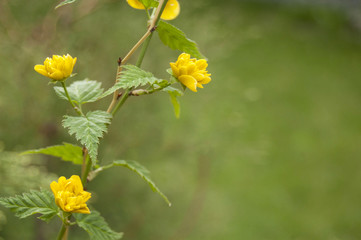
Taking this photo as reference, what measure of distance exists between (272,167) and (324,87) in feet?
5.24

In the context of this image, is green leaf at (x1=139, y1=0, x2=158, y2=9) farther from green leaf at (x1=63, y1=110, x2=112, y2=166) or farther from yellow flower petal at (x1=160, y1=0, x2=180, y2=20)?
green leaf at (x1=63, y1=110, x2=112, y2=166)

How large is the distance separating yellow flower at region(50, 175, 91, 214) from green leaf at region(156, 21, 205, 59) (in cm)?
22

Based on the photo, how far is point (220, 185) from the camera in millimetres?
3305

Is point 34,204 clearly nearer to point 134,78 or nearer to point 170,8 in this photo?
point 134,78

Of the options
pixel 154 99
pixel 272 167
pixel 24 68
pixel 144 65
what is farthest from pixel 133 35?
pixel 272 167

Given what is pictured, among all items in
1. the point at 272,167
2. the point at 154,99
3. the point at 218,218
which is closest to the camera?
the point at 154,99

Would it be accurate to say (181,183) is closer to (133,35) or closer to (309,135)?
(133,35)

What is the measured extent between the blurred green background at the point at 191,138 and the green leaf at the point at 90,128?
0.66m

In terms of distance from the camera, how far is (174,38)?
1.91 ft

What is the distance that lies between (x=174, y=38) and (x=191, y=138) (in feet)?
4.84

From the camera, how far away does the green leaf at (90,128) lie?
0.51 m

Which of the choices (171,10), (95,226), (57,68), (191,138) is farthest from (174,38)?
(191,138)

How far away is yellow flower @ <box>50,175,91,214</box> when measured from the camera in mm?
493

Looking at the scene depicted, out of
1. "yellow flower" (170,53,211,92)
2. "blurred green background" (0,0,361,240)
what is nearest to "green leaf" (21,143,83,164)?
"yellow flower" (170,53,211,92)
